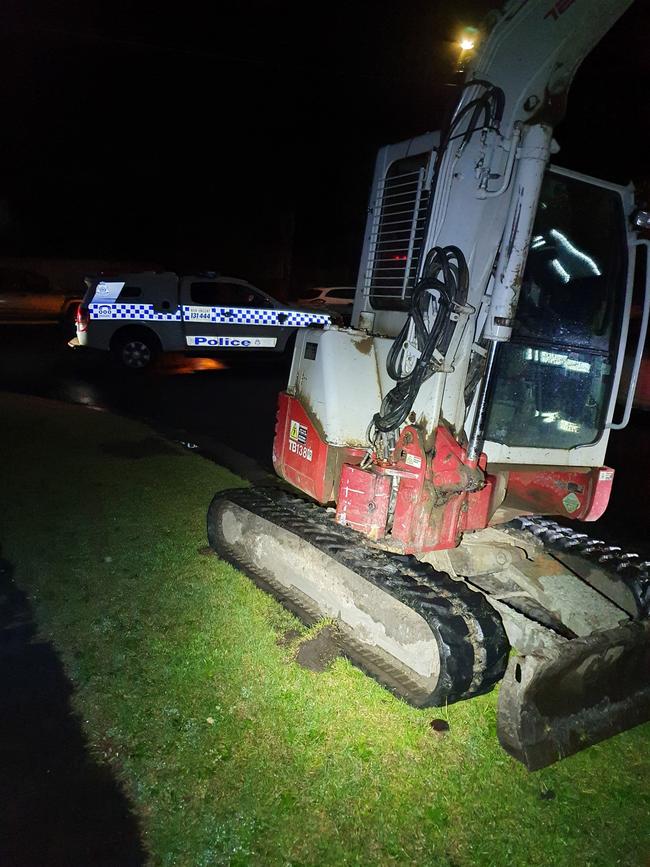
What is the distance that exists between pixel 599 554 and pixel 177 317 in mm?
11804

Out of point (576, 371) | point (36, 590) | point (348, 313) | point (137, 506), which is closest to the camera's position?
point (576, 371)

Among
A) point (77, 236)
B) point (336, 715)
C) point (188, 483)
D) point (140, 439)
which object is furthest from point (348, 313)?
point (77, 236)

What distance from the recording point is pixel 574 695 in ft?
9.86

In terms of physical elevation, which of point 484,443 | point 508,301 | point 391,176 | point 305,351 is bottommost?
point 484,443

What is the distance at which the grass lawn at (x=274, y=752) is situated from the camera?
265cm

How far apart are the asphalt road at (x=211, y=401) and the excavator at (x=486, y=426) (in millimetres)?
2637

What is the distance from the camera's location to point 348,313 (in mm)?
20156

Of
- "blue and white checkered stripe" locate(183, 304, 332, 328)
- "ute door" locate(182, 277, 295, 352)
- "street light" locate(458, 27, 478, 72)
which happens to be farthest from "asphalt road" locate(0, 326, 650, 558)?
"street light" locate(458, 27, 478, 72)

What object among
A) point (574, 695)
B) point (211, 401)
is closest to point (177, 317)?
point (211, 401)

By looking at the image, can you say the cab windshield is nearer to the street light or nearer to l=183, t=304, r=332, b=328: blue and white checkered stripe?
the street light

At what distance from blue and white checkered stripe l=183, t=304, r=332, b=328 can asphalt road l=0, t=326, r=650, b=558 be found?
2.92 feet

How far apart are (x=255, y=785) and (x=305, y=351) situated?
8.20ft

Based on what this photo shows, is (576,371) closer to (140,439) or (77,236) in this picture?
(140,439)

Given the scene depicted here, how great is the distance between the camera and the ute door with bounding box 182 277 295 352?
47.0 ft
